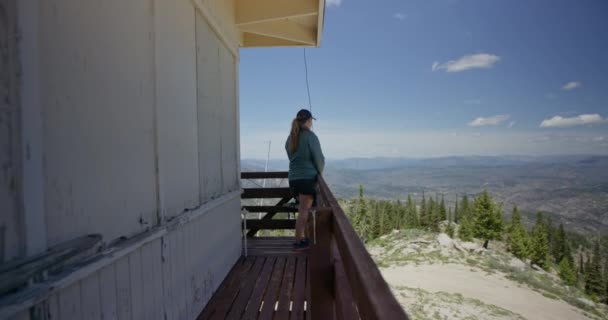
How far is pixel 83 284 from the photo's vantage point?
3.81 ft

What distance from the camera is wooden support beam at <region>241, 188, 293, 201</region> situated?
5012 mm

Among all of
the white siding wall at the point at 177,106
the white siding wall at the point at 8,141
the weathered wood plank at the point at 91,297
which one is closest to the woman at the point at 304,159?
the white siding wall at the point at 177,106

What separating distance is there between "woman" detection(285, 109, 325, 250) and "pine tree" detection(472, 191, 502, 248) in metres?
60.0

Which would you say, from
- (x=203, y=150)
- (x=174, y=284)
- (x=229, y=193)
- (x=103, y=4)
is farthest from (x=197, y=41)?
(x=174, y=284)

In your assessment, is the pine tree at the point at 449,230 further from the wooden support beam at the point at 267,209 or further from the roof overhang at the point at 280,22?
the roof overhang at the point at 280,22

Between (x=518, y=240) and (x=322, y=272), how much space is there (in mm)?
72253

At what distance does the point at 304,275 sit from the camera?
3.40 m

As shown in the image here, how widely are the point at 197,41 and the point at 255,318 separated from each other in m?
2.39

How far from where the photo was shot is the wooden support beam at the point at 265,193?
16.4 feet

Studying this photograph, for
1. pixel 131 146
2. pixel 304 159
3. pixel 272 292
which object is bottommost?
pixel 272 292

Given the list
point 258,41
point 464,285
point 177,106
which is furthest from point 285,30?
point 464,285

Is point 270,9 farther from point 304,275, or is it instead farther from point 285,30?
point 304,275

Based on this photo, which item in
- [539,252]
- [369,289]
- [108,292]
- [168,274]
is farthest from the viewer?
[539,252]

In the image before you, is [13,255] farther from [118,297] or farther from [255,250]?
[255,250]
